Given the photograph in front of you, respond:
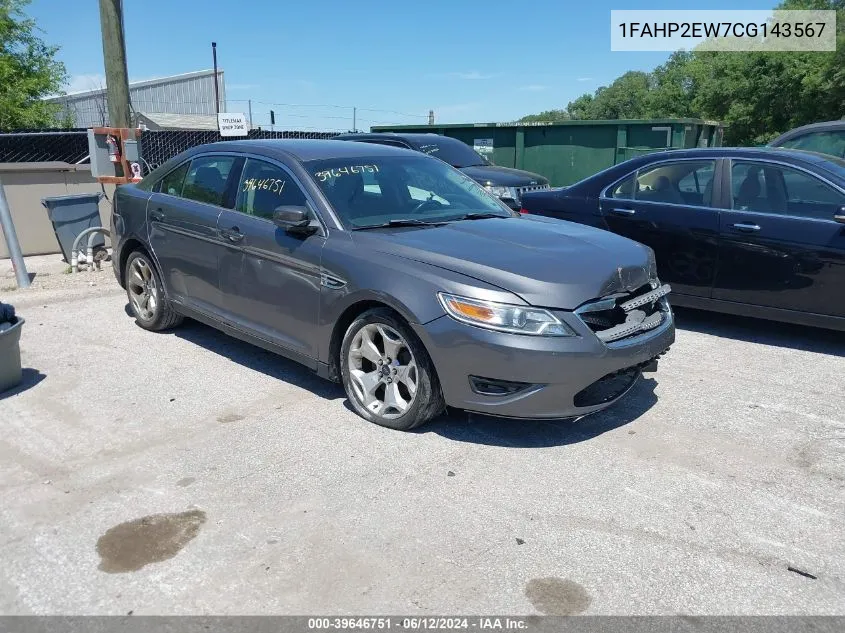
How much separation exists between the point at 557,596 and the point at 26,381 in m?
4.15

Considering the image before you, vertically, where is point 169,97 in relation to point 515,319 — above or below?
above

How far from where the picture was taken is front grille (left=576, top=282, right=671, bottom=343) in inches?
160

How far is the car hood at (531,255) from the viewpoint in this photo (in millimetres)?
4000

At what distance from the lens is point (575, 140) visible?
1500cm

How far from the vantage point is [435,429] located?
4461mm

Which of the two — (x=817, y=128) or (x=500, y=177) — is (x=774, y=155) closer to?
(x=817, y=128)

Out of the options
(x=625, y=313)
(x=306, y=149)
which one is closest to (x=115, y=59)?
(x=306, y=149)

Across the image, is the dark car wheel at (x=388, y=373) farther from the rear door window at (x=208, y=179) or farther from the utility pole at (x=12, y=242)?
the utility pole at (x=12, y=242)

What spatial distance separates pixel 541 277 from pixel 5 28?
31602mm

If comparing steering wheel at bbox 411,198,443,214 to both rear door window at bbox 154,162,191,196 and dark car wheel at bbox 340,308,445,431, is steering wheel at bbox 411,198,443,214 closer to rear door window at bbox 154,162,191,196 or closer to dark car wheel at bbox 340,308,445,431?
dark car wheel at bbox 340,308,445,431

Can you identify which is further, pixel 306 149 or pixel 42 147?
pixel 42 147

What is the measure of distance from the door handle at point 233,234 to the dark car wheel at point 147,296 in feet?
3.76

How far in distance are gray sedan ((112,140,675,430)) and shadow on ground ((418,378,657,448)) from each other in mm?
276

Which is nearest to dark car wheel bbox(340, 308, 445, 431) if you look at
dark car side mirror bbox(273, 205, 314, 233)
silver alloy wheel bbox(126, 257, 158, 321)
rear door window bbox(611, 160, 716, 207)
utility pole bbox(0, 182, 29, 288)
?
dark car side mirror bbox(273, 205, 314, 233)
